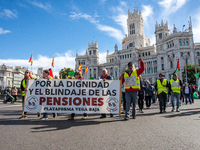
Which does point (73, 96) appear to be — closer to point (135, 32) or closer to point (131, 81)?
point (131, 81)

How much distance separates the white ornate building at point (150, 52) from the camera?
48.9 meters

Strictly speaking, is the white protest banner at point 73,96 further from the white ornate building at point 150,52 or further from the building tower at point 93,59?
the building tower at point 93,59

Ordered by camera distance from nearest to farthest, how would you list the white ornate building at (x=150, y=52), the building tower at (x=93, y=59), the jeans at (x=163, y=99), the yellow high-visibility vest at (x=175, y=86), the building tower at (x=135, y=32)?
the jeans at (x=163, y=99) < the yellow high-visibility vest at (x=175, y=86) < the white ornate building at (x=150, y=52) < the building tower at (x=135, y=32) < the building tower at (x=93, y=59)

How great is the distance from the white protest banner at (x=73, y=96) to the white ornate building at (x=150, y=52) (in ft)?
144

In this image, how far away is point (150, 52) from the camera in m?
63.0

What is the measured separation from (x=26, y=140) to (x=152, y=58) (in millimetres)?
59984

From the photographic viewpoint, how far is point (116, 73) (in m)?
67.8

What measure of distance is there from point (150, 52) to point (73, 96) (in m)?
60.6

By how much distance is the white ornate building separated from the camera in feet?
161

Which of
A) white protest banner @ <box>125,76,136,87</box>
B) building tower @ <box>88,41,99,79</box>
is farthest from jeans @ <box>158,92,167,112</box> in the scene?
building tower @ <box>88,41,99,79</box>

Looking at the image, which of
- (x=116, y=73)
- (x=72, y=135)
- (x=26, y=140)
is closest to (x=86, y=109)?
(x=72, y=135)

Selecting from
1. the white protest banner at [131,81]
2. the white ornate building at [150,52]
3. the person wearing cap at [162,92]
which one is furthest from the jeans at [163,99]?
the white ornate building at [150,52]

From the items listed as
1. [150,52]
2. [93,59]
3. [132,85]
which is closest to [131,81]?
[132,85]

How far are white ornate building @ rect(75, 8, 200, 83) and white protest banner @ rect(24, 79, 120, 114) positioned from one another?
144ft
